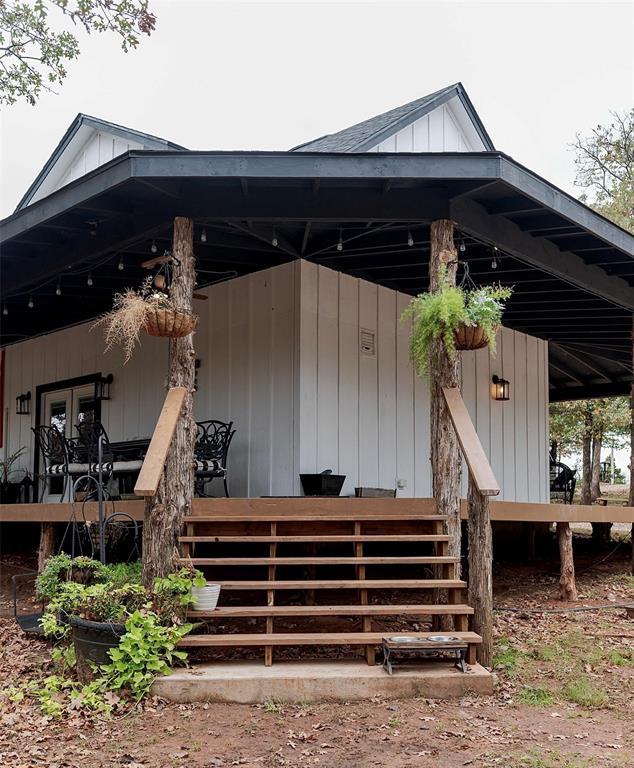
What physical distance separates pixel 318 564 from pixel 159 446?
1470 millimetres

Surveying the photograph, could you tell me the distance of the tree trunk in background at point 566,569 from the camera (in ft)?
22.8

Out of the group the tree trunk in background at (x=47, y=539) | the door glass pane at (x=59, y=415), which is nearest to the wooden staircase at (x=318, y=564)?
the tree trunk in background at (x=47, y=539)

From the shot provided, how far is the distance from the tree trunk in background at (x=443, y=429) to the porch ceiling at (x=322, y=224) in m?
0.28

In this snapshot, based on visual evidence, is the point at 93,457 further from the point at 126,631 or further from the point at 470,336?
the point at 470,336

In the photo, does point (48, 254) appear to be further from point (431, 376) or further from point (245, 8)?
point (245, 8)

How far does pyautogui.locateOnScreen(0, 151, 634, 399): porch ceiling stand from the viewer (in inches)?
212

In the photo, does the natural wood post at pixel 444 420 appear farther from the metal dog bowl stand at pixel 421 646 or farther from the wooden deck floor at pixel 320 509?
the metal dog bowl stand at pixel 421 646

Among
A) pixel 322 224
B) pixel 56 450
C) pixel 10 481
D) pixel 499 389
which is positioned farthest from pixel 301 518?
pixel 10 481

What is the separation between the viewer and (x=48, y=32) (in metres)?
7.80

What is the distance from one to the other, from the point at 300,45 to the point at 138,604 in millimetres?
23363

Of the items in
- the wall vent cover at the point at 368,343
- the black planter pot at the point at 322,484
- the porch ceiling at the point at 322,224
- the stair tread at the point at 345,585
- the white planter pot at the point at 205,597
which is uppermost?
the porch ceiling at the point at 322,224

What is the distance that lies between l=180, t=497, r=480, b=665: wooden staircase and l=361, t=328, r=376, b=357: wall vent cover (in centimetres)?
225

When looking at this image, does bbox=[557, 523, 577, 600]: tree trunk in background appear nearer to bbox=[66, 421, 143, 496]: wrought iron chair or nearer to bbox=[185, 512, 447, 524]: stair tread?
bbox=[185, 512, 447, 524]: stair tread

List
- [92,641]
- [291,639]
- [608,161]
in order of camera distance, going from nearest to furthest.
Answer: [92,641] < [291,639] < [608,161]
